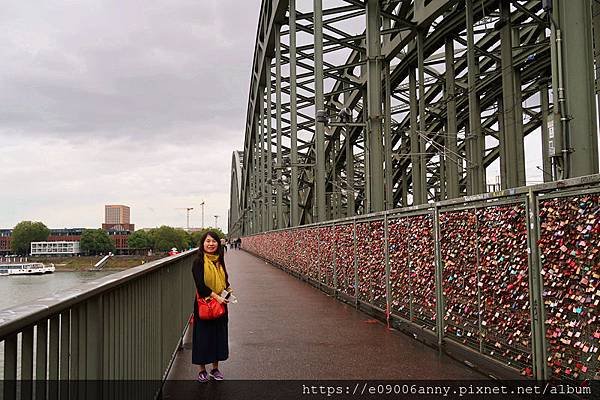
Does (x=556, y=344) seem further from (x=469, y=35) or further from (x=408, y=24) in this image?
(x=408, y=24)

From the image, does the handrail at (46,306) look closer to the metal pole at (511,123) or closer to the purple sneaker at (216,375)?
the purple sneaker at (216,375)

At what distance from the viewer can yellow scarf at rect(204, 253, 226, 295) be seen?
5.22 metres

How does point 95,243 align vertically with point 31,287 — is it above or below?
above

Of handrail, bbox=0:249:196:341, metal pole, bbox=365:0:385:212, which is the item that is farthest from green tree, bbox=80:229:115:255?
handrail, bbox=0:249:196:341

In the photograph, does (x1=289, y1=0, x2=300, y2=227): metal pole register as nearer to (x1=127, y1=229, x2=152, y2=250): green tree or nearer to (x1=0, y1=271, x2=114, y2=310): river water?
(x1=127, y1=229, x2=152, y2=250): green tree

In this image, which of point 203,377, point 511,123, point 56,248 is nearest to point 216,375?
point 203,377

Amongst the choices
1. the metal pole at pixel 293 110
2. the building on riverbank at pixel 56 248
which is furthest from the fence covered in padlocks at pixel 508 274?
the building on riverbank at pixel 56 248

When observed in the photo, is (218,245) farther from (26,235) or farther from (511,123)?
(26,235)

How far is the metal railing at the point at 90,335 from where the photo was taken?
5.92 feet

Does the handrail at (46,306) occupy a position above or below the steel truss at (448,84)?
below

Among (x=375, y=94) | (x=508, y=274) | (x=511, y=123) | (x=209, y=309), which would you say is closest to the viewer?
(x=508, y=274)

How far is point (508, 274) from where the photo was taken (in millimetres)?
5023

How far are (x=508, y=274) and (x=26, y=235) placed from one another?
25.2m

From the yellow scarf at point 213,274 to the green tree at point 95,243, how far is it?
22.6 m
